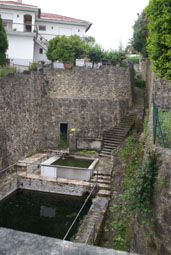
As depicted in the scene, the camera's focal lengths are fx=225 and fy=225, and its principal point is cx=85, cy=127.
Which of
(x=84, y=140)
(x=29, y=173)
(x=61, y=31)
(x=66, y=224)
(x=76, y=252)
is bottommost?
(x=66, y=224)

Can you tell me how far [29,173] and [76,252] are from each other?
958cm

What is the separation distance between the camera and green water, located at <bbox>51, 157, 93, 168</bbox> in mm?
11688

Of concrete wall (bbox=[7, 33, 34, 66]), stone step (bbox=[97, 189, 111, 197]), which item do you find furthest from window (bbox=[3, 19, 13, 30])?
stone step (bbox=[97, 189, 111, 197])

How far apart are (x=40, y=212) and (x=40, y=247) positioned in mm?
7654

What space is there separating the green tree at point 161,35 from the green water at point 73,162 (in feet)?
23.3

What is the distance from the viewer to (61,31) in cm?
2538

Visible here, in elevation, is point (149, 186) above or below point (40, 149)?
above

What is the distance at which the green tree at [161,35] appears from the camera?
17.9 ft

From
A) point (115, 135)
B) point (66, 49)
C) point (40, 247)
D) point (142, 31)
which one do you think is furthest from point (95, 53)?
point (40, 247)

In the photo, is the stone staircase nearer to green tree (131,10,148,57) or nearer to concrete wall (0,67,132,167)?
concrete wall (0,67,132,167)

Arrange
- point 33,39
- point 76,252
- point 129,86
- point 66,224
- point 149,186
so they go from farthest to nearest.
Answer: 1. point 33,39
2. point 129,86
3. point 66,224
4. point 149,186
5. point 76,252

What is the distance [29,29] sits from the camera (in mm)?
23266

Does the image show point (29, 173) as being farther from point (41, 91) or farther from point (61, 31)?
point (61, 31)

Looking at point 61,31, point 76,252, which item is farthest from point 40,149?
point 61,31
